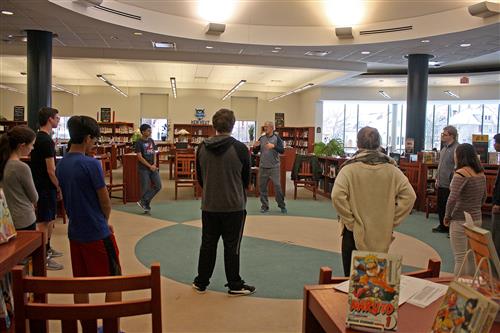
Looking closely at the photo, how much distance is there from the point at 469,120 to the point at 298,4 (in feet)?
47.1

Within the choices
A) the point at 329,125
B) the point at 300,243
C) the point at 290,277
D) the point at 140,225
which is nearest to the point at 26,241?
the point at 290,277

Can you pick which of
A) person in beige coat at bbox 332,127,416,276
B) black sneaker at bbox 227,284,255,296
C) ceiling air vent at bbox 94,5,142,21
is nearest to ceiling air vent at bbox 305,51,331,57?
ceiling air vent at bbox 94,5,142,21

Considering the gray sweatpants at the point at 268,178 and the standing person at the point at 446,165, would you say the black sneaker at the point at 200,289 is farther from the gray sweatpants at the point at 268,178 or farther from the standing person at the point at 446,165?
the standing person at the point at 446,165

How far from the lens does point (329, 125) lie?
68.6 ft

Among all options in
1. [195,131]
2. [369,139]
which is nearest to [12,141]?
[369,139]

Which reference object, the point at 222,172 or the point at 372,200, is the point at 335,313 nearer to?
the point at 372,200

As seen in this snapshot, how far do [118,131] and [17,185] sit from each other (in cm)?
1660

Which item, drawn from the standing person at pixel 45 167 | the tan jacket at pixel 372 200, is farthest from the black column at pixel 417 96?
the standing person at pixel 45 167

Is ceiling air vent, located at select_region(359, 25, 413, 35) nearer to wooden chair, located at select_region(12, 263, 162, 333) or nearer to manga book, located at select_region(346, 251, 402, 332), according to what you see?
manga book, located at select_region(346, 251, 402, 332)

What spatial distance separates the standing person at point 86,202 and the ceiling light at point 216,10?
644cm

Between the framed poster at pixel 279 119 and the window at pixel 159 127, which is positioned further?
the framed poster at pixel 279 119

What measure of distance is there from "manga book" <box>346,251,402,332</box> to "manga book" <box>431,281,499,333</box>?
0.16 metres

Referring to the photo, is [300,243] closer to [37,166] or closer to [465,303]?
[37,166]

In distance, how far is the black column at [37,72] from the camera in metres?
8.33
